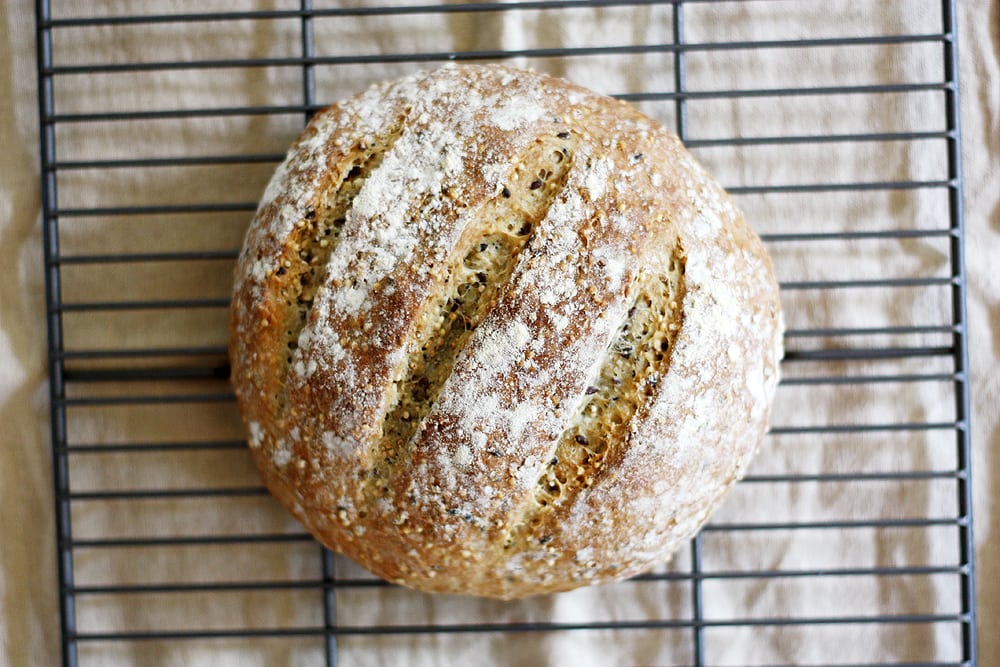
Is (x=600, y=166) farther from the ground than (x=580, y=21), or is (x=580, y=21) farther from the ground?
(x=580, y=21)

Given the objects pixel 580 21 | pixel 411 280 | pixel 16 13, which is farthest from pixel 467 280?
pixel 16 13

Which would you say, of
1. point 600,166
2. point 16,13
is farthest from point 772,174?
point 16,13

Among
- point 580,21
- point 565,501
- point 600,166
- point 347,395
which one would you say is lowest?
point 565,501

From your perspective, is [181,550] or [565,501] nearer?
[565,501]

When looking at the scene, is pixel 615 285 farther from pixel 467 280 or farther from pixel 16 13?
pixel 16 13

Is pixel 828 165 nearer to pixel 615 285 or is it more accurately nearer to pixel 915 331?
pixel 915 331
